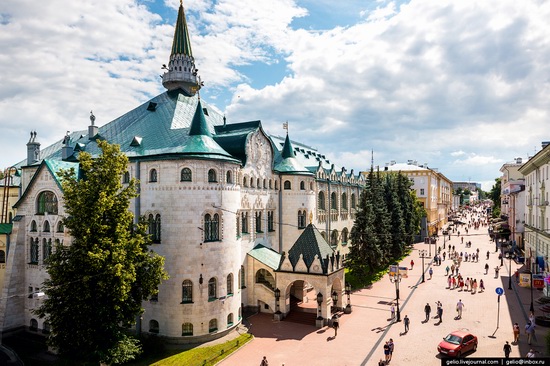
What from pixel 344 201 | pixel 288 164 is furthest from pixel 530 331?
pixel 344 201

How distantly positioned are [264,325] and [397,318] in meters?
11.1

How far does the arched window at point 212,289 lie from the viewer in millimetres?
30094

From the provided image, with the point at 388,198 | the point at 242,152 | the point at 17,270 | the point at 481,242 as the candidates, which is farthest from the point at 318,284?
the point at 481,242

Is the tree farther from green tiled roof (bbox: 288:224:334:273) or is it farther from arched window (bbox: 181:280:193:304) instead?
green tiled roof (bbox: 288:224:334:273)

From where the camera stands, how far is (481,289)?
41406 millimetres

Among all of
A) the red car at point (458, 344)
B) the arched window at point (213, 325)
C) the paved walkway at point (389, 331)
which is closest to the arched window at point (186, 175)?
the arched window at point (213, 325)

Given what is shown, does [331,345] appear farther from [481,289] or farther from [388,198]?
[388,198]

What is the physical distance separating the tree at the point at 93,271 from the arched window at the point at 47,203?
993 cm

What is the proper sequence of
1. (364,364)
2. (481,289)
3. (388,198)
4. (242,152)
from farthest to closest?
(388,198) → (481,289) → (242,152) → (364,364)

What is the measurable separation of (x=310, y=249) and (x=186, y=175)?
12.5 meters

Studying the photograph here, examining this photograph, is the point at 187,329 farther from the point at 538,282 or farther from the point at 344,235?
the point at 344,235

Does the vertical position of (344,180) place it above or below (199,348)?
above

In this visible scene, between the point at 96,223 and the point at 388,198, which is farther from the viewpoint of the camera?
the point at 388,198

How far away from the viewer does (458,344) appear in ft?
82.0
